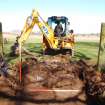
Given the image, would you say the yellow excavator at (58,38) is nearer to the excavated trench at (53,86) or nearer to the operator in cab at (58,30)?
the operator in cab at (58,30)

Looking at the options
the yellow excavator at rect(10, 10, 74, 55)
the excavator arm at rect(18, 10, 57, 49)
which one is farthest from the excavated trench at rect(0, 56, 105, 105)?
the yellow excavator at rect(10, 10, 74, 55)

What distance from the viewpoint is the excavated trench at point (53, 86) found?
7.77 m

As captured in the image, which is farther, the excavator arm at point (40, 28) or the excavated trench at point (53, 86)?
the excavator arm at point (40, 28)

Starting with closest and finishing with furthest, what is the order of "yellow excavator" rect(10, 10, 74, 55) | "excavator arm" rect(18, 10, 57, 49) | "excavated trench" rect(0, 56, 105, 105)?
"excavated trench" rect(0, 56, 105, 105), "excavator arm" rect(18, 10, 57, 49), "yellow excavator" rect(10, 10, 74, 55)

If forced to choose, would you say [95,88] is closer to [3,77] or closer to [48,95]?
[48,95]

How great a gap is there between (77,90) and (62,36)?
976 cm

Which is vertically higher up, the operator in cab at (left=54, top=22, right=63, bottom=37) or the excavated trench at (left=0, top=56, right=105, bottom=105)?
the operator in cab at (left=54, top=22, right=63, bottom=37)

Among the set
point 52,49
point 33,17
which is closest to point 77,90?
point 33,17

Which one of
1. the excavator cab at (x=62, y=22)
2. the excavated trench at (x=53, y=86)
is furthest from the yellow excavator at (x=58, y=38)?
the excavated trench at (x=53, y=86)

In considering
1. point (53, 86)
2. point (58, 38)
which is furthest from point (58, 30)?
point (53, 86)

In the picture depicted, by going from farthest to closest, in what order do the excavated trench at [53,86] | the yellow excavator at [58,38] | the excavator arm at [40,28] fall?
the yellow excavator at [58,38]
the excavator arm at [40,28]
the excavated trench at [53,86]

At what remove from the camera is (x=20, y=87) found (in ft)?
28.7

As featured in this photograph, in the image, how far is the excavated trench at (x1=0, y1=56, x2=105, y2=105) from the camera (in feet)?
25.5

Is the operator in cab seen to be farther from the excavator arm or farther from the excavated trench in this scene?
the excavated trench
